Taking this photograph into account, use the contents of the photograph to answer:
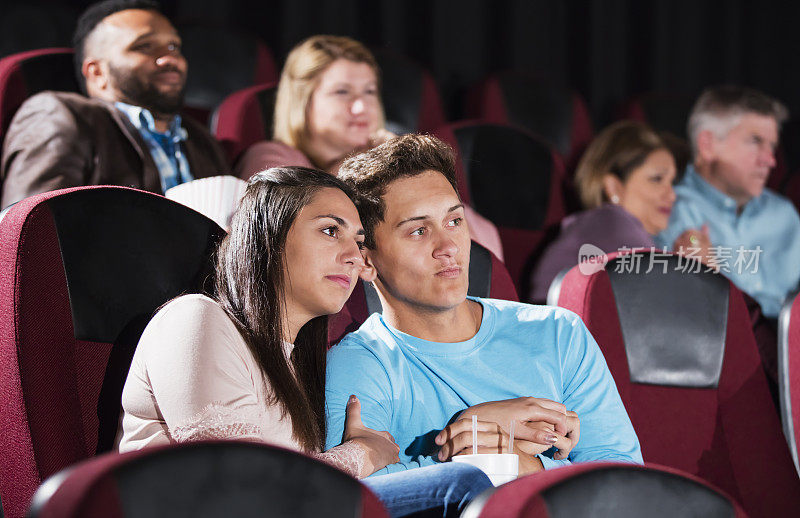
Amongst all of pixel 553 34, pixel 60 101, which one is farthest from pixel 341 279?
pixel 553 34

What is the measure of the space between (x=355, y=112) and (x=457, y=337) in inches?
31.7

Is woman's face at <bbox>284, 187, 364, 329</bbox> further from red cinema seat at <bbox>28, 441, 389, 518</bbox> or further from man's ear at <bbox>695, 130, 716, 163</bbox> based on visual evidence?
man's ear at <bbox>695, 130, 716, 163</bbox>

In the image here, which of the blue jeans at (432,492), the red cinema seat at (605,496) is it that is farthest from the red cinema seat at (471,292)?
the red cinema seat at (605,496)

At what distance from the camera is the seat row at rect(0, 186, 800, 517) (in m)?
0.87

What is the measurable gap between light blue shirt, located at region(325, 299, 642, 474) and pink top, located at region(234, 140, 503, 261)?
48 centimetres

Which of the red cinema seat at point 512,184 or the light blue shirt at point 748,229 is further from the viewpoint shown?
the light blue shirt at point 748,229

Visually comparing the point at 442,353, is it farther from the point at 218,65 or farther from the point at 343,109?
the point at 218,65

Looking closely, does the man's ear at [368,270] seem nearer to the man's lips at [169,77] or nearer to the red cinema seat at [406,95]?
the man's lips at [169,77]

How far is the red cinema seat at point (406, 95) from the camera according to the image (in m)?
2.14

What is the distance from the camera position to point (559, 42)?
8.86 ft

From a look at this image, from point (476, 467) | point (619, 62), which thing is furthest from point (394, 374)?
point (619, 62)

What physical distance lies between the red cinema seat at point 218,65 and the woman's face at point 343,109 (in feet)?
1.21

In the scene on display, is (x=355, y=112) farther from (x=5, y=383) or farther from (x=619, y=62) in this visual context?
(x=619, y=62)

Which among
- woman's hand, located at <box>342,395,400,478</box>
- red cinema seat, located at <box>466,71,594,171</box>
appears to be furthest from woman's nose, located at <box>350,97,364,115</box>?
woman's hand, located at <box>342,395,400,478</box>
